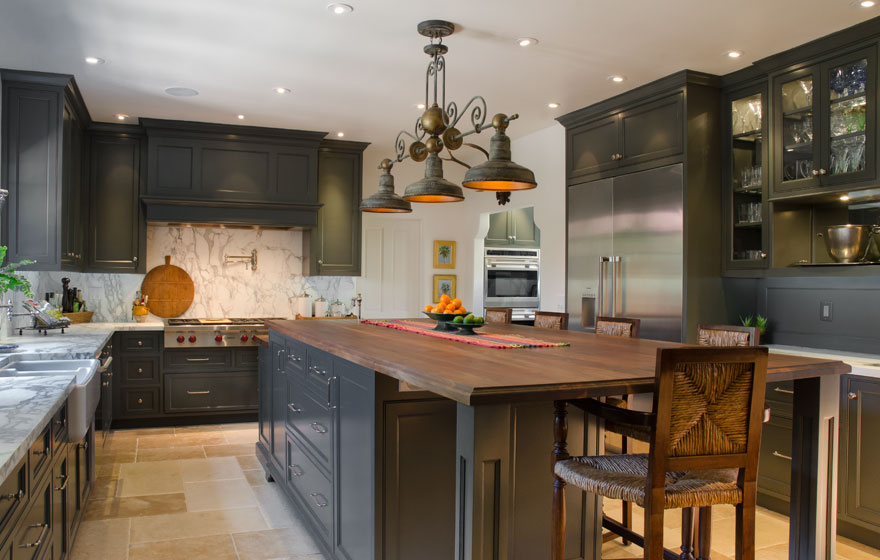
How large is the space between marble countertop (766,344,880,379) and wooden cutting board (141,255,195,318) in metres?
5.14

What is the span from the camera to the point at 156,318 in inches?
257

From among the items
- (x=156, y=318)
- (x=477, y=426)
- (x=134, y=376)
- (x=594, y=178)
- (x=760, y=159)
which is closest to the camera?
(x=477, y=426)

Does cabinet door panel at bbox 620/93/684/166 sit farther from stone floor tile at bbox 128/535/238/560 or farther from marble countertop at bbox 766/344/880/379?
stone floor tile at bbox 128/535/238/560

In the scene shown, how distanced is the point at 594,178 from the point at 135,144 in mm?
4077

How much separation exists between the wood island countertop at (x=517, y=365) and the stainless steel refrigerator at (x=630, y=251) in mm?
1412

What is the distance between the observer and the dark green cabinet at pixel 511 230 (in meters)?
7.78

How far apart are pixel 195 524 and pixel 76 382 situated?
50.1 inches

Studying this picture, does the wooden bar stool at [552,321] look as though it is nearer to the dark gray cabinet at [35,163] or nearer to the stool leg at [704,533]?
the stool leg at [704,533]

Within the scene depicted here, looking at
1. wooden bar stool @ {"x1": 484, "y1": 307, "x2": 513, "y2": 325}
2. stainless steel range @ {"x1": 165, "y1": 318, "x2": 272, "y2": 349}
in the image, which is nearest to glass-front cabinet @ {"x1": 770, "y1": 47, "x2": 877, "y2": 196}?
wooden bar stool @ {"x1": 484, "y1": 307, "x2": 513, "y2": 325}

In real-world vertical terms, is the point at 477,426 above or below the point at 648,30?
below

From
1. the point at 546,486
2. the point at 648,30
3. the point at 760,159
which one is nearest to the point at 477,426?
the point at 546,486

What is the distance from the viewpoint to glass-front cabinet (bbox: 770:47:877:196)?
12.1ft

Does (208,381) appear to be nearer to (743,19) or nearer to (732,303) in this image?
(732,303)

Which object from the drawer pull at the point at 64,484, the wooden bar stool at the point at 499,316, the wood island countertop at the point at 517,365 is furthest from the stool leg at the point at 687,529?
the wooden bar stool at the point at 499,316
